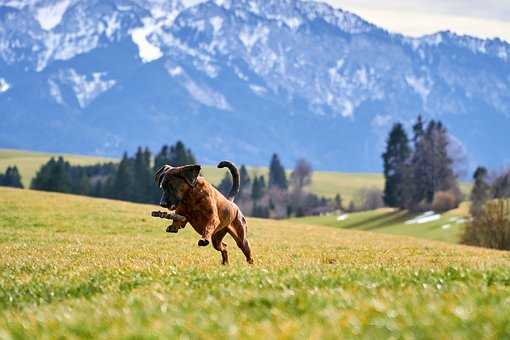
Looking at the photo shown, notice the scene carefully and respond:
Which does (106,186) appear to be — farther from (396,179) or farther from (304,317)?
(304,317)

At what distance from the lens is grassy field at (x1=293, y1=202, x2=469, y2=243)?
124162 mm

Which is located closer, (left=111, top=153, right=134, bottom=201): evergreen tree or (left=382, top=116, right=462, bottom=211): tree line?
(left=382, top=116, right=462, bottom=211): tree line

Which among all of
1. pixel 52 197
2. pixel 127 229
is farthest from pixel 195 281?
pixel 52 197

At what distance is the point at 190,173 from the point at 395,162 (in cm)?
15224

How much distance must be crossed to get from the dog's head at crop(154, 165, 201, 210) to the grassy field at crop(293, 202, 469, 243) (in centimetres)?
10040

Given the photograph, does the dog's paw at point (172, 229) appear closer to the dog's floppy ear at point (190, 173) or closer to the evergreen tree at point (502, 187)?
the dog's floppy ear at point (190, 173)

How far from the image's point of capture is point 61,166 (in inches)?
6319

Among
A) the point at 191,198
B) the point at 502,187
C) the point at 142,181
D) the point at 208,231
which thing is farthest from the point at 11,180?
the point at 208,231

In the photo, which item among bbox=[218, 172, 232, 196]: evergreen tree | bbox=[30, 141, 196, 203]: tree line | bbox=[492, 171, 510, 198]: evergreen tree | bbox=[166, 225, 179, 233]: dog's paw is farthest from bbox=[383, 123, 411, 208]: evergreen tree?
bbox=[166, 225, 179, 233]: dog's paw

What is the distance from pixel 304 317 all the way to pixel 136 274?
596cm

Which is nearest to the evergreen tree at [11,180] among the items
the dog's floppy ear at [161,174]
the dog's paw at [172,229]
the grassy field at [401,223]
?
the grassy field at [401,223]

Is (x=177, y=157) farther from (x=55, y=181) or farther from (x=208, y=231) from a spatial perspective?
(x=208, y=231)

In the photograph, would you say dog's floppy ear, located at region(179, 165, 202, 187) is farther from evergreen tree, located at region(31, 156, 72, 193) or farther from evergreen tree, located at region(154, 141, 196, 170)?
evergreen tree, located at region(154, 141, 196, 170)

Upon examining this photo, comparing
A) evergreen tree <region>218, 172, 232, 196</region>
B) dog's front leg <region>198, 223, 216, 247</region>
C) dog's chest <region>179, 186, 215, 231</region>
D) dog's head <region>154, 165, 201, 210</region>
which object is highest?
evergreen tree <region>218, 172, 232, 196</region>
